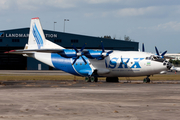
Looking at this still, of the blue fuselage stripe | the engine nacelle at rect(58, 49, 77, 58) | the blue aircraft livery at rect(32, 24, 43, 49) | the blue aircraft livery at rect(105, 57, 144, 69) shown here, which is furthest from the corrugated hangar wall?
the blue aircraft livery at rect(105, 57, 144, 69)

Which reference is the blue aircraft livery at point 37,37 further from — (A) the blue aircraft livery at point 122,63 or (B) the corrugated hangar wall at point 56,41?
(B) the corrugated hangar wall at point 56,41

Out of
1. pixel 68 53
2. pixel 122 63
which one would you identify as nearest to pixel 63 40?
pixel 68 53

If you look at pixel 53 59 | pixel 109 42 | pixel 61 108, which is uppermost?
pixel 109 42

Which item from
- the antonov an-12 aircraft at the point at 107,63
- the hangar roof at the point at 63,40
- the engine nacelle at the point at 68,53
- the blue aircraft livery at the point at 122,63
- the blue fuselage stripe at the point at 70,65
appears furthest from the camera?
the hangar roof at the point at 63,40

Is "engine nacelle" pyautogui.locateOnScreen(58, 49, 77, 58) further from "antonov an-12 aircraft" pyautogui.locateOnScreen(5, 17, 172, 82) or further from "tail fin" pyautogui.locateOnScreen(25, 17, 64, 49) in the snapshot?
"tail fin" pyautogui.locateOnScreen(25, 17, 64, 49)

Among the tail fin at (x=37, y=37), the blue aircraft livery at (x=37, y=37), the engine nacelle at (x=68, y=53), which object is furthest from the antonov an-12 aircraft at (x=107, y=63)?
the blue aircraft livery at (x=37, y=37)

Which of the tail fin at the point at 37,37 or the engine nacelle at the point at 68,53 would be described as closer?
the engine nacelle at the point at 68,53

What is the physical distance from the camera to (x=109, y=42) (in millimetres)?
100000

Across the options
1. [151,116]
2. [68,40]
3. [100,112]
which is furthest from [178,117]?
[68,40]

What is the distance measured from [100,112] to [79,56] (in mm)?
25020

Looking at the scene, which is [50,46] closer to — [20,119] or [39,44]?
[39,44]

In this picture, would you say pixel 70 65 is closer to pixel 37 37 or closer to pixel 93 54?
pixel 93 54

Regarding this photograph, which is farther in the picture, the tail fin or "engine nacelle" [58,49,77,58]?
the tail fin

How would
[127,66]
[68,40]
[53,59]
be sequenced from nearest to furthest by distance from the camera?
[127,66]
[53,59]
[68,40]
